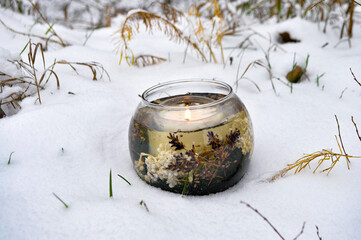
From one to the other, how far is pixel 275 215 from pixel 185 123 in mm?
449

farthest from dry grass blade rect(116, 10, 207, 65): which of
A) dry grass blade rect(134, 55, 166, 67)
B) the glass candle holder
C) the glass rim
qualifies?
the glass candle holder

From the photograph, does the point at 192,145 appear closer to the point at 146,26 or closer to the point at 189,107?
the point at 189,107

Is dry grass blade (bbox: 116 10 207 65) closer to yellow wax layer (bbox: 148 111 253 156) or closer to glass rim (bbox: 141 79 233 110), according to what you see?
glass rim (bbox: 141 79 233 110)

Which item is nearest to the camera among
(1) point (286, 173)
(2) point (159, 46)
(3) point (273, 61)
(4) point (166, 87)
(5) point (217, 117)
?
(5) point (217, 117)

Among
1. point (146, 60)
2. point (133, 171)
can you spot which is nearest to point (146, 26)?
point (146, 60)

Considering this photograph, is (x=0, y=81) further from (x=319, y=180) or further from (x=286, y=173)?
(x=319, y=180)

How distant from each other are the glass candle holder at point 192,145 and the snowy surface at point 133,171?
7 centimetres

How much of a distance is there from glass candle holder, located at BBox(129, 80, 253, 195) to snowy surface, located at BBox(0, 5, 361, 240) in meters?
0.07

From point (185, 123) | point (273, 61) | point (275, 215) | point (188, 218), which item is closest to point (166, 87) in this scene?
point (185, 123)

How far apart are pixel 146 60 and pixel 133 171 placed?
3.95 ft

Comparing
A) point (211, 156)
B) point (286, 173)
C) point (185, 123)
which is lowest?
point (286, 173)

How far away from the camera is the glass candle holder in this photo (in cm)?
110

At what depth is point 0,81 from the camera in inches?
65.3

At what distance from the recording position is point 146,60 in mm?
2322
